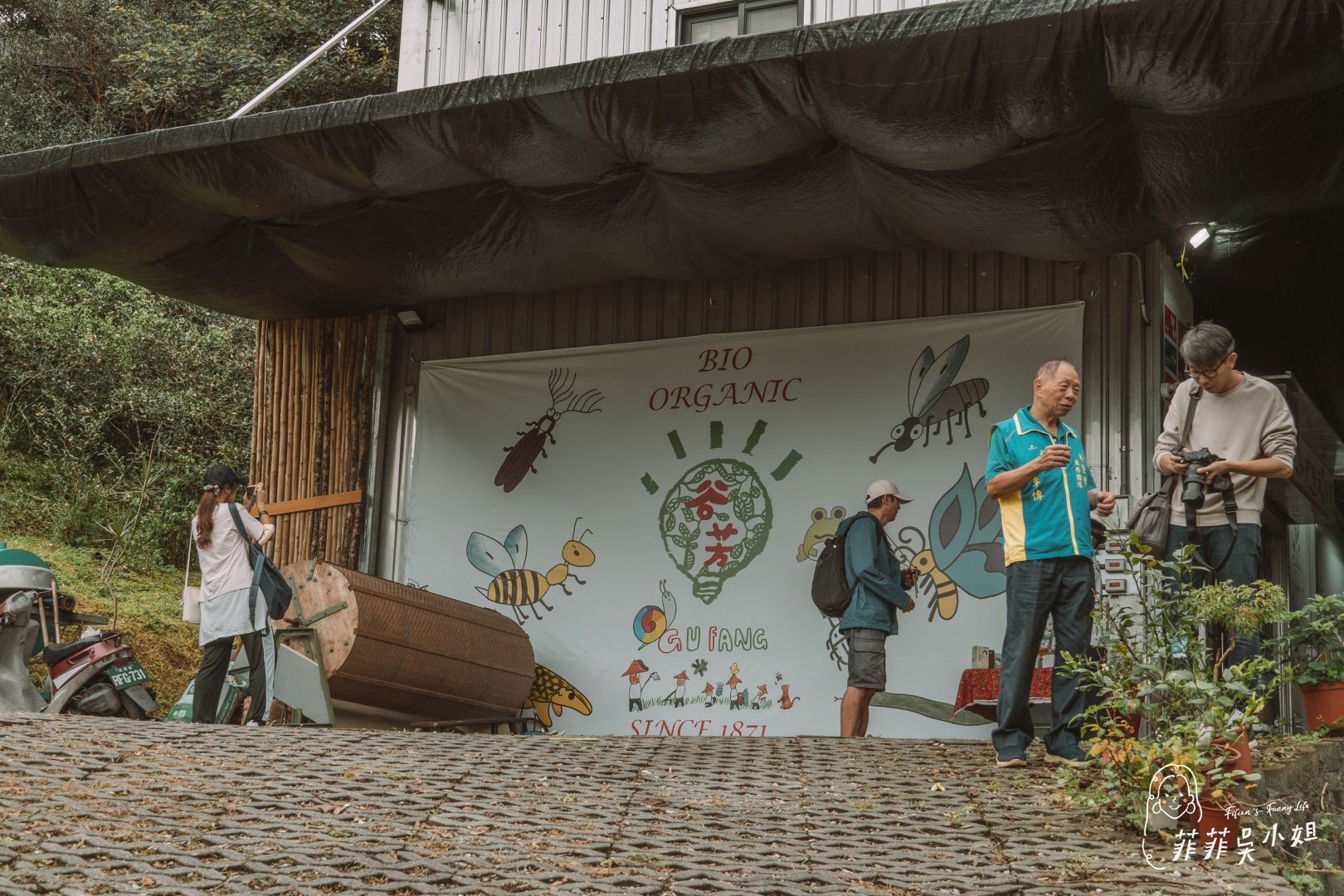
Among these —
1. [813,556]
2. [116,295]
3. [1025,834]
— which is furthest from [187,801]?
[116,295]

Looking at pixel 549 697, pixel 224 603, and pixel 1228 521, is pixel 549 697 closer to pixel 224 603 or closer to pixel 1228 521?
pixel 224 603

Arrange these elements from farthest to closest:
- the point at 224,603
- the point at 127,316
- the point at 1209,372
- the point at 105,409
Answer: the point at 127,316 → the point at 105,409 → the point at 224,603 → the point at 1209,372

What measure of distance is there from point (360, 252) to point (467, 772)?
4833 mm

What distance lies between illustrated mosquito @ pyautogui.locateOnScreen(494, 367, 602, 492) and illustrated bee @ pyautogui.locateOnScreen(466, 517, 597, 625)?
0.42 m

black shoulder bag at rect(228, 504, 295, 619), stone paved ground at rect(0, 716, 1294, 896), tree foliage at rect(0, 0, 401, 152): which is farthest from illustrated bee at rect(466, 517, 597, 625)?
tree foliage at rect(0, 0, 401, 152)

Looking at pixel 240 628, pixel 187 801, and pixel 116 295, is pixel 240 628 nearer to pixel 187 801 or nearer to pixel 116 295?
pixel 187 801

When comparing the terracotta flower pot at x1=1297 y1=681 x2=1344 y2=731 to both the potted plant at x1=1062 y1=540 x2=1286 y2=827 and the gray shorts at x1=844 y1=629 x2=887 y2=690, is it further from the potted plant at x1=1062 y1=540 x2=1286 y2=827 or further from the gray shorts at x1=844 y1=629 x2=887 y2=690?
the gray shorts at x1=844 y1=629 x2=887 y2=690

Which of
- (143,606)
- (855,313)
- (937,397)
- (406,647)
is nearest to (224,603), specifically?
(406,647)

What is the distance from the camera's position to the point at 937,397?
8.98m

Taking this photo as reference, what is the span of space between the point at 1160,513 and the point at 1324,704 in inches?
49.0

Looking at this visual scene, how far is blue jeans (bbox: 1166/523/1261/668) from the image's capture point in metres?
6.30

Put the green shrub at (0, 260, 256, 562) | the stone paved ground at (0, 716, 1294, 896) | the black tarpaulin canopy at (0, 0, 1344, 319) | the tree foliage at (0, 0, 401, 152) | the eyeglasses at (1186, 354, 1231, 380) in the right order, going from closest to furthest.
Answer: the stone paved ground at (0, 716, 1294, 896)
the black tarpaulin canopy at (0, 0, 1344, 319)
the eyeglasses at (1186, 354, 1231, 380)
the green shrub at (0, 260, 256, 562)
the tree foliage at (0, 0, 401, 152)

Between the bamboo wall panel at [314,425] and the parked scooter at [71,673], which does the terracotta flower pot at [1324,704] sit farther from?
the parked scooter at [71,673]

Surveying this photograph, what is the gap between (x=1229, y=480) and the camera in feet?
20.9
